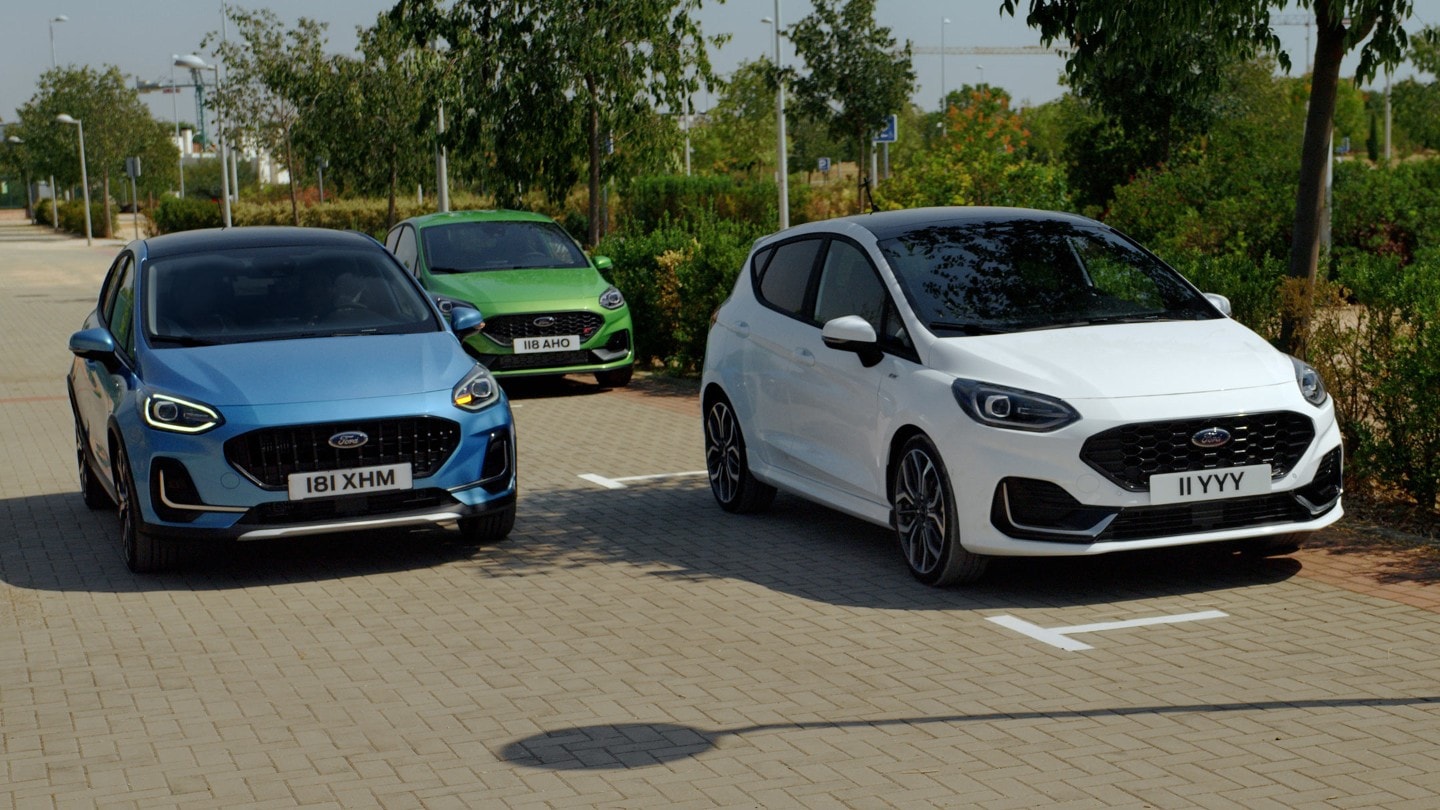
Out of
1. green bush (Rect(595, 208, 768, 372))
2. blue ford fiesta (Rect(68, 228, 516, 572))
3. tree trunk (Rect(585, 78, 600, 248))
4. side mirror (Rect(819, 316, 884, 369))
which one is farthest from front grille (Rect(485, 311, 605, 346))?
side mirror (Rect(819, 316, 884, 369))

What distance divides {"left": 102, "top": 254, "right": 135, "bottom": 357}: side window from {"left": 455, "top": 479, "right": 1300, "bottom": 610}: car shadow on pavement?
2.18m

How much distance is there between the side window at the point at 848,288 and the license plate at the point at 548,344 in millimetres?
7530

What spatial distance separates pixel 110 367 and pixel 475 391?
6.19 feet

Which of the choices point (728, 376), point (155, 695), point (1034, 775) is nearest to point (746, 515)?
point (728, 376)

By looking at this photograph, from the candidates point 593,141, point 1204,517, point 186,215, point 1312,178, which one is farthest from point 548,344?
point 186,215

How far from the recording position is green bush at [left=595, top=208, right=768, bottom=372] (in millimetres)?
17062

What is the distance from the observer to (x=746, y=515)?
10.2m

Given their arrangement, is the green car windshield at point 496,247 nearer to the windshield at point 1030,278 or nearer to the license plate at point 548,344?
the license plate at point 548,344

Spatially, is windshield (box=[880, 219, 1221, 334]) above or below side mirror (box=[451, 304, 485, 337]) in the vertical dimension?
above

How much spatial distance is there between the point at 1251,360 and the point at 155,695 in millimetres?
4661

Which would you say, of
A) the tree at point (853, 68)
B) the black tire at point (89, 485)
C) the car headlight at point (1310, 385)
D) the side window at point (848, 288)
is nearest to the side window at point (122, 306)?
the black tire at point (89, 485)

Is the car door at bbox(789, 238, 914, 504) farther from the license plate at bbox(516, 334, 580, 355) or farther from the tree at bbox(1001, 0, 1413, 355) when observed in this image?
the license plate at bbox(516, 334, 580, 355)

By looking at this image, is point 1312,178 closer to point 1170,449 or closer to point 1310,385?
point 1310,385

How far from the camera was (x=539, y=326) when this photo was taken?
16656mm
